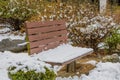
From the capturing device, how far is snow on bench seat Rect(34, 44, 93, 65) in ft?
21.6

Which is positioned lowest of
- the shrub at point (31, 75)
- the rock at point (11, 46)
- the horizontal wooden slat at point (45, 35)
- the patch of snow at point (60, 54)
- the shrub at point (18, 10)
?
the rock at point (11, 46)

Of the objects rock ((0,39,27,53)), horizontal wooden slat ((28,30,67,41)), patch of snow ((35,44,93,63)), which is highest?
horizontal wooden slat ((28,30,67,41))

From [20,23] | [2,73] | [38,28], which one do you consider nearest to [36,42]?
[38,28]

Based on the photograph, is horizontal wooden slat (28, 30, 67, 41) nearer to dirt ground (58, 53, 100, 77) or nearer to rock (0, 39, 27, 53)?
dirt ground (58, 53, 100, 77)

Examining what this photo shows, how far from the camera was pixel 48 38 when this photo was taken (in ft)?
25.5

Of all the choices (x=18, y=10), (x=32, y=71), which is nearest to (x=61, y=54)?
(x=32, y=71)

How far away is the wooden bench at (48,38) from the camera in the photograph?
6.95m

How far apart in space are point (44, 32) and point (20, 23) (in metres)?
7.86

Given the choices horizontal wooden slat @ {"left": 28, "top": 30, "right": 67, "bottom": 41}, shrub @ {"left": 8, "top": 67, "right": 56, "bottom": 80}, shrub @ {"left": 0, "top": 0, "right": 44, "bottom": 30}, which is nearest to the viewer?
shrub @ {"left": 8, "top": 67, "right": 56, "bottom": 80}

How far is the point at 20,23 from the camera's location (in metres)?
15.4

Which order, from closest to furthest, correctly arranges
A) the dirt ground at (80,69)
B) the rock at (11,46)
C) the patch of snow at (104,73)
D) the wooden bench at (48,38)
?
the wooden bench at (48,38) → the patch of snow at (104,73) → the dirt ground at (80,69) → the rock at (11,46)

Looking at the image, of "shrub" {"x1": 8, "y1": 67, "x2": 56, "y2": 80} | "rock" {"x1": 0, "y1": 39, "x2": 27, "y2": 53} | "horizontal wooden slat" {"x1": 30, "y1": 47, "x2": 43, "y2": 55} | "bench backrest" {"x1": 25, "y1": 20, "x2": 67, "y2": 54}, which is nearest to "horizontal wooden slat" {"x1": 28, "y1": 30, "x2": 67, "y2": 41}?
"bench backrest" {"x1": 25, "y1": 20, "x2": 67, "y2": 54}

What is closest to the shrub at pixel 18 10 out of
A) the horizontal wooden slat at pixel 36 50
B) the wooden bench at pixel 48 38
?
the wooden bench at pixel 48 38

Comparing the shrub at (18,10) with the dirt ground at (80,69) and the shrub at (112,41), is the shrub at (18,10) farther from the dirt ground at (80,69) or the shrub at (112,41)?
the dirt ground at (80,69)
